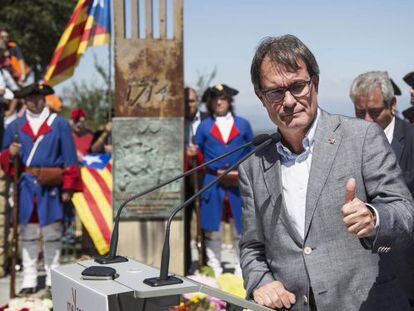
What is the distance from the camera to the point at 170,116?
24.7 feet

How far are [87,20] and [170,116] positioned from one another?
2.05 m

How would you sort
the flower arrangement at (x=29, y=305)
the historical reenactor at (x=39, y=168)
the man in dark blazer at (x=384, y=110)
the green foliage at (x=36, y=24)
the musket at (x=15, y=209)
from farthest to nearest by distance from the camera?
the green foliage at (x=36, y=24), the historical reenactor at (x=39, y=168), the musket at (x=15, y=209), the flower arrangement at (x=29, y=305), the man in dark blazer at (x=384, y=110)

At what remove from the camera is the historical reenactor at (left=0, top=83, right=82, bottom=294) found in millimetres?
7758

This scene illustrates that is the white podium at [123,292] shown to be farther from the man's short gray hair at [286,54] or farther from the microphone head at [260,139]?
the man's short gray hair at [286,54]

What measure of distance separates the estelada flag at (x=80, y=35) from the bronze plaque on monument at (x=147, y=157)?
1.66 meters

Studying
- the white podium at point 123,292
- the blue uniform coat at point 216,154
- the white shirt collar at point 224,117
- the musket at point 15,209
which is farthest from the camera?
the white shirt collar at point 224,117

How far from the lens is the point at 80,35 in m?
8.87

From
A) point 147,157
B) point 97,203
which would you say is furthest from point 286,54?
point 97,203

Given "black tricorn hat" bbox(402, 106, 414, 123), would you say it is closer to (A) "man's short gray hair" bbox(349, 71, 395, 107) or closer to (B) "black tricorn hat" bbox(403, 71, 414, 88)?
(B) "black tricorn hat" bbox(403, 71, 414, 88)

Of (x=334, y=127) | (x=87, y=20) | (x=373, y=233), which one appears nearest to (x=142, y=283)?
(x=373, y=233)

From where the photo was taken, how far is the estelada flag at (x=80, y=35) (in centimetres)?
870

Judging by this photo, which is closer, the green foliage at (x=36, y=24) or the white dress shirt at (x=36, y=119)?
the white dress shirt at (x=36, y=119)

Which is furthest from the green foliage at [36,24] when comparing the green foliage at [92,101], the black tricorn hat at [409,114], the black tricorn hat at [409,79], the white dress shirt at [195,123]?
the black tricorn hat at [409,79]

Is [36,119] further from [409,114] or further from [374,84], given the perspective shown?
[374,84]
